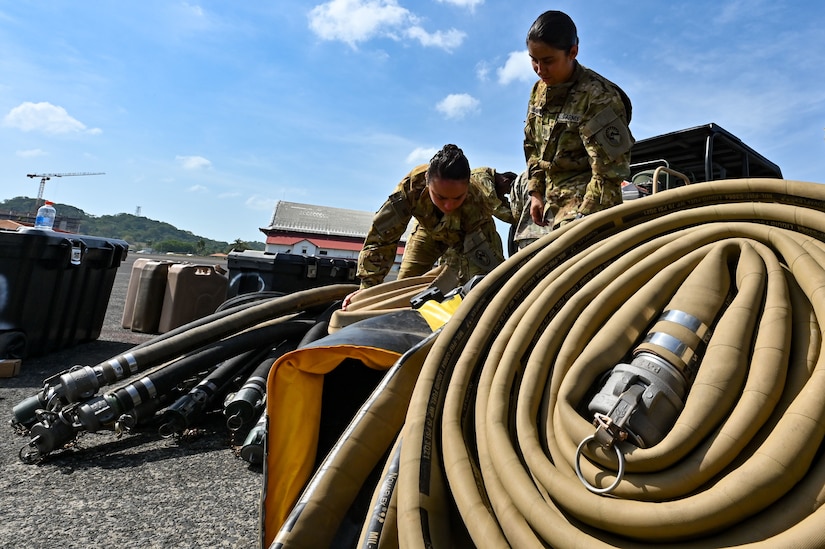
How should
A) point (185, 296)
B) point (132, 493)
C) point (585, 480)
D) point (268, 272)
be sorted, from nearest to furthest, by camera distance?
point (585, 480)
point (132, 493)
point (268, 272)
point (185, 296)

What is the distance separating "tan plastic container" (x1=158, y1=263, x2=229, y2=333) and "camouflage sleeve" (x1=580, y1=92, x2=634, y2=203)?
375cm

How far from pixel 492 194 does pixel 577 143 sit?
4.09 ft

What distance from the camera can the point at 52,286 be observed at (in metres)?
4.11

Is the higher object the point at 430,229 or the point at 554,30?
the point at 554,30

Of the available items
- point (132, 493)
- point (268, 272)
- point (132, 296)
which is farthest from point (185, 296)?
point (132, 493)

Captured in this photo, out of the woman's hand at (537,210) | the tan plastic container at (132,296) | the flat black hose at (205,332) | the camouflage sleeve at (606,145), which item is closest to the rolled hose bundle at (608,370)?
the camouflage sleeve at (606,145)

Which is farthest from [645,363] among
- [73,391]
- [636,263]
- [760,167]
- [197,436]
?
[760,167]

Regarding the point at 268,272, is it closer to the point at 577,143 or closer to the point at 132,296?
the point at 132,296

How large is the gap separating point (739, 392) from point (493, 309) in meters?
0.68

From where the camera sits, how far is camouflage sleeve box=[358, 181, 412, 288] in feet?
12.3

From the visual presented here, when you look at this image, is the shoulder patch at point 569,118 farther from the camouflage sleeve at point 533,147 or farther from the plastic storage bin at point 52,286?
the plastic storage bin at point 52,286

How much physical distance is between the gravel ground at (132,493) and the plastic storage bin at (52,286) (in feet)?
4.88

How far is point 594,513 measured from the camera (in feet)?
3.21

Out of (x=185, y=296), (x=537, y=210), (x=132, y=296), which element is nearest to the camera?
(x=537, y=210)
